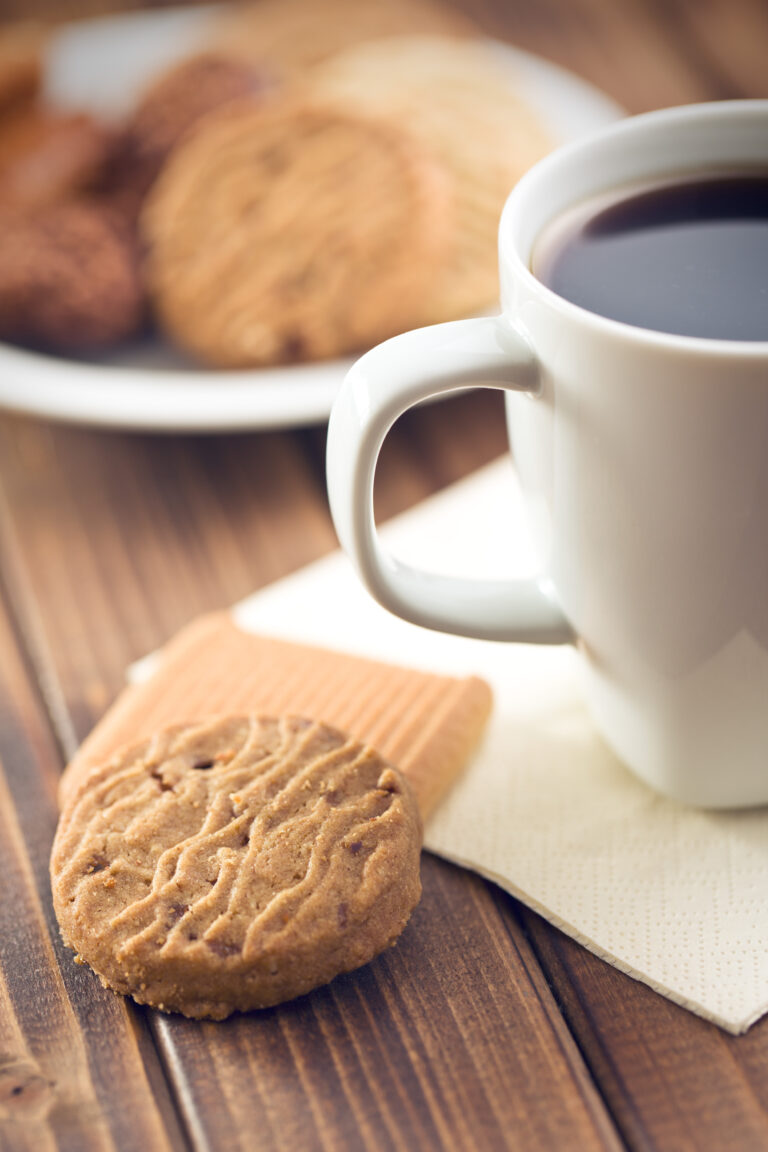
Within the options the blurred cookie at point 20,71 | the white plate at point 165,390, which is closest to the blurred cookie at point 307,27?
the blurred cookie at point 20,71

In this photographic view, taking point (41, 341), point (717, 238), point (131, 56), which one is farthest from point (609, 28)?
point (717, 238)

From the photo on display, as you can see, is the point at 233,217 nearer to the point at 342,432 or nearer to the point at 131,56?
the point at 131,56

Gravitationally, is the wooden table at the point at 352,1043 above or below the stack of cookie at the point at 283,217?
below

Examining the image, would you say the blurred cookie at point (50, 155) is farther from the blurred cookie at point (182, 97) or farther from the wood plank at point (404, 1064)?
the wood plank at point (404, 1064)

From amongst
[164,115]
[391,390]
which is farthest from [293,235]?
[391,390]

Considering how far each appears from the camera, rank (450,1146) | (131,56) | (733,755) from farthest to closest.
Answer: (131,56)
(733,755)
(450,1146)
